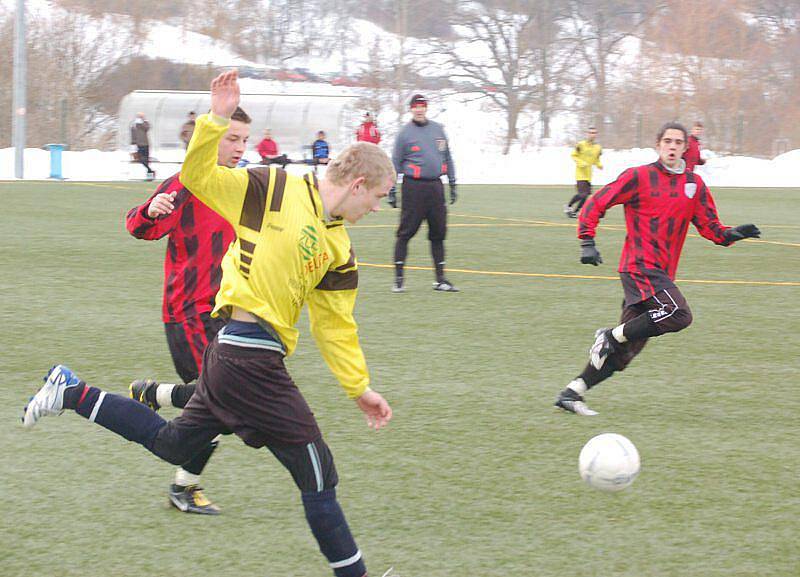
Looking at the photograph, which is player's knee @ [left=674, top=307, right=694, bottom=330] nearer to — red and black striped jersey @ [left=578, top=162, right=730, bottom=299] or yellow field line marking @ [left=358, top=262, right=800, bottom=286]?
red and black striped jersey @ [left=578, top=162, right=730, bottom=299]

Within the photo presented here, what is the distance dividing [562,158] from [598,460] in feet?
119

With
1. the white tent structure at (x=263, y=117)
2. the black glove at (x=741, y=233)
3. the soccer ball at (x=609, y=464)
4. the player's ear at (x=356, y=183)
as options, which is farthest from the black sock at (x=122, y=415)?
the white tent structure at (x=263, y=117)

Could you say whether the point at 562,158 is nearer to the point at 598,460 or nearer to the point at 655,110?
the point at 655,110

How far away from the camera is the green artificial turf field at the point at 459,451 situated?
4625 millimetres

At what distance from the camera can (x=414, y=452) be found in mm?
6059

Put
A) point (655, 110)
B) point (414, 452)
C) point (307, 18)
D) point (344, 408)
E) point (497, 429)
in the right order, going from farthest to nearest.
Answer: point (307, 18)
point (655, 110)
point (344, 408)
point (497, 429)
point (414, 452)

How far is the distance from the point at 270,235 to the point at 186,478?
153cm

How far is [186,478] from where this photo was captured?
5.02 metres

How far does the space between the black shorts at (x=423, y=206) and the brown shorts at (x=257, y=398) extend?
7875mm

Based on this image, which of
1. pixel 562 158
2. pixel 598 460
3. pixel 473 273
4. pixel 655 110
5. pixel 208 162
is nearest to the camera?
pixel 208 162

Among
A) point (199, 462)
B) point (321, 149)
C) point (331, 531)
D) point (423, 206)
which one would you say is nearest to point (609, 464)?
point (331, 531)

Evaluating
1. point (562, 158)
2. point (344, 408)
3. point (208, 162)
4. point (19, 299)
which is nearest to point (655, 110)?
point (562, 158)

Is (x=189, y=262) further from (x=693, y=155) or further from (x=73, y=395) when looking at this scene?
(x=693, y=155)

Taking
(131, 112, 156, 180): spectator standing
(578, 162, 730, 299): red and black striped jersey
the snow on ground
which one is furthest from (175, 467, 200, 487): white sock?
the snow on ground
